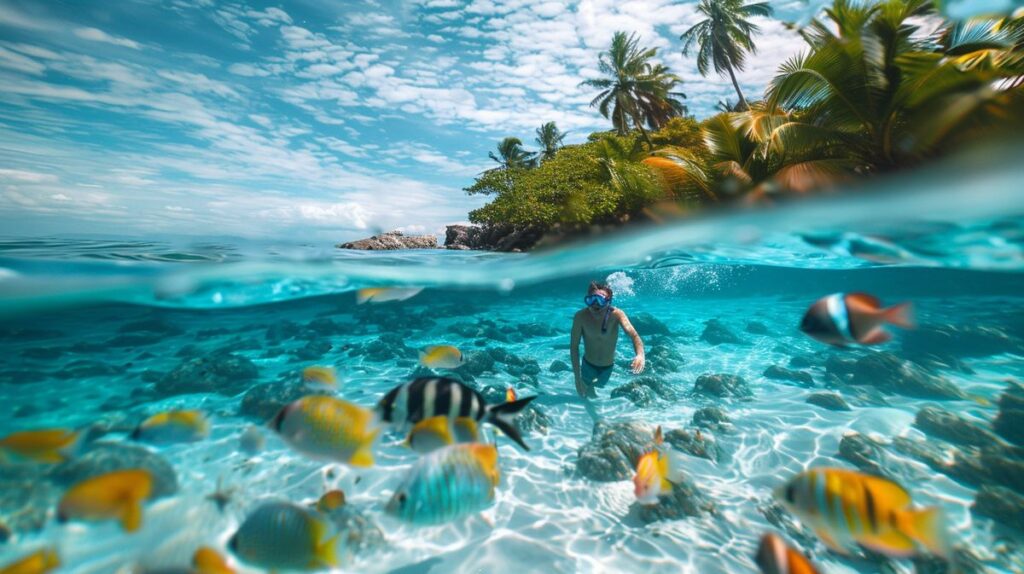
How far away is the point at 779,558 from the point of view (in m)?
1.82

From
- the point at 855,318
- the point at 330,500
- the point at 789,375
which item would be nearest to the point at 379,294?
the point at 330,500

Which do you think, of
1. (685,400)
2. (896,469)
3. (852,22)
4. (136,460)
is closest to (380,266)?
(136,460)

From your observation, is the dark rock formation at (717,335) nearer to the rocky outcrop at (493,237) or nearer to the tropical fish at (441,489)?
the rocky outcrop at (493,237)

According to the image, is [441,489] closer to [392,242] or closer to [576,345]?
[576,345]

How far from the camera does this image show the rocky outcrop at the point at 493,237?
62.5ft

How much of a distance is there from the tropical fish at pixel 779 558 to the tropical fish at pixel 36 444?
506 cm

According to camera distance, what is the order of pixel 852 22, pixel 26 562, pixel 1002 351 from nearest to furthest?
1. pixel 26 562
2. pixel 852 22
3. pixel 1002 351

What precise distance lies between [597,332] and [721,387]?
15.0ft

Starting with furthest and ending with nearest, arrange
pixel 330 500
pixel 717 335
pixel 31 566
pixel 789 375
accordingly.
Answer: pixel 717 335 → pixel 789 375 → pixel 330 500 → pixel 31 566

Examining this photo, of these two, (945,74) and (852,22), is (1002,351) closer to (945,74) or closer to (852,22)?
(945,74)

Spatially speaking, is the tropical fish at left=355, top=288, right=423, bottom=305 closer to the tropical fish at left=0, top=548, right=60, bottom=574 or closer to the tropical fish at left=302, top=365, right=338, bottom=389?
the tropical fish at left=302, top=365, right=338, bottom=389

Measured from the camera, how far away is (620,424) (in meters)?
6.28

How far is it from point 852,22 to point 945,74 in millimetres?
2560

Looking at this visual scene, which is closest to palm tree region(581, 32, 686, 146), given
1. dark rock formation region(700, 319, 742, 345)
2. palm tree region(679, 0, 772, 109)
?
palm tree region(679, 0, 772, 109)
